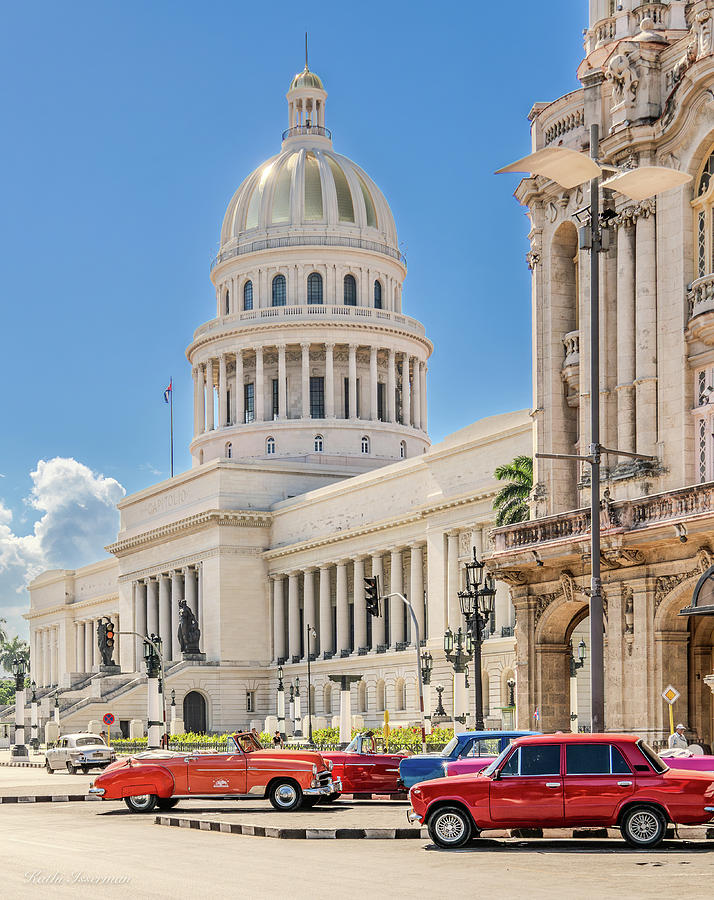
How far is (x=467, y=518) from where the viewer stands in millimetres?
88562

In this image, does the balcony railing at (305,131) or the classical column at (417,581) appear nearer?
the classical column at (417,581)

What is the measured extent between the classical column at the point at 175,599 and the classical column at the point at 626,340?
82.0m

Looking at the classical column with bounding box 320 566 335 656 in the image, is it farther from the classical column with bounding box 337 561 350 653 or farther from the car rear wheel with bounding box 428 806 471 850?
the car rear wheel with bounding box 428 806 471 850

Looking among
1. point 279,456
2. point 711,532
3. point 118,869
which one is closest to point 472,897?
point 118,869

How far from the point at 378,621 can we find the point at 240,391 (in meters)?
33.9

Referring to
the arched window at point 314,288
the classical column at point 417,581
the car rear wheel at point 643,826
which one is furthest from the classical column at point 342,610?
the car rear wheel at point 643,826

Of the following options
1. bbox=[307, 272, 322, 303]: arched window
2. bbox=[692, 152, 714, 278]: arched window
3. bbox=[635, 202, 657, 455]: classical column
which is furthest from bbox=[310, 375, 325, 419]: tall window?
bbox=[692, 152, 714, 278]: arched window

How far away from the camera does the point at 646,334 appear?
4006 cm

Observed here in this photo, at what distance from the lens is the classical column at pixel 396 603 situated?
323 feet

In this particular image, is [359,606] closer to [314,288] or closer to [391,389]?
[391,389]

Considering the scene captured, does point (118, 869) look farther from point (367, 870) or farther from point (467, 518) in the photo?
point (467, 518)

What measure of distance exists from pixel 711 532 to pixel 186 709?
3124 inches

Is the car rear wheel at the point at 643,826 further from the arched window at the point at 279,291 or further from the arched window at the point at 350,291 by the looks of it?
the arched window at the point at 279,291

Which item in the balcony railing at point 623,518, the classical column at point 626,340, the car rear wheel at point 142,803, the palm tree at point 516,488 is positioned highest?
the classical column at point 626,340
